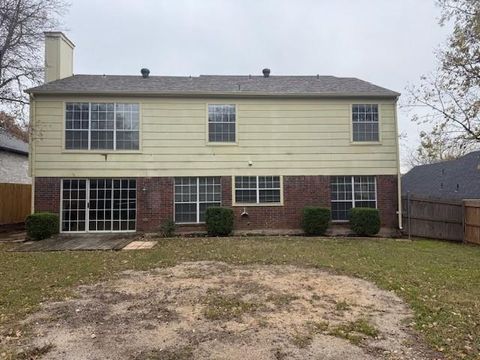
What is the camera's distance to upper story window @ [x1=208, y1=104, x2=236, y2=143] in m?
15.4

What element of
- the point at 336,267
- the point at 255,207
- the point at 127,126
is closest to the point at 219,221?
Answer: the point at 255,207

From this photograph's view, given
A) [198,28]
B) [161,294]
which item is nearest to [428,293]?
[161,294]

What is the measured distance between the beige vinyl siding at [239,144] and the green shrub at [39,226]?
187 cm

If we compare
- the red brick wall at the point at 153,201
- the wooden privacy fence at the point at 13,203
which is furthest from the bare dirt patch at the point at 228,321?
the wooden privacy fence at the point at 13,203

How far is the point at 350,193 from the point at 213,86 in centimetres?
710

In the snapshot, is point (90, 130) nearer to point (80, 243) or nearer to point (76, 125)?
point (76, 125)

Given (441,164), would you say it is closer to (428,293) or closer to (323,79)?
(323,79)

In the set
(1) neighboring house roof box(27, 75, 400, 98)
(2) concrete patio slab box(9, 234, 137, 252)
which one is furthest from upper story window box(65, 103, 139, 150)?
(2) concrete patio slab box(9, 234, 137, 252)

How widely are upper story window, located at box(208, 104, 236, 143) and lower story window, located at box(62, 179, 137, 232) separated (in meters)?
3.73

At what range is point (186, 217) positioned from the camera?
15109 millimetres

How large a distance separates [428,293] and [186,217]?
10049 millimetres

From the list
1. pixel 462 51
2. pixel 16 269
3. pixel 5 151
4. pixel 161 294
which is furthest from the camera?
pixel 5 151

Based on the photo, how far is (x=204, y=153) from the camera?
601 inches

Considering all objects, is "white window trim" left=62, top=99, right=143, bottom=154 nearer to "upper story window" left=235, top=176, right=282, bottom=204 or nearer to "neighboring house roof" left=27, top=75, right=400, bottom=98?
"neighboring house roof" left=27, top=75, right=400, bottom=98
